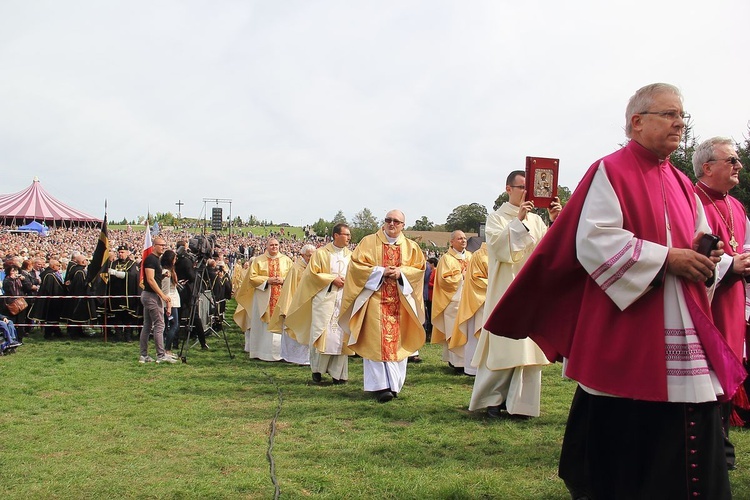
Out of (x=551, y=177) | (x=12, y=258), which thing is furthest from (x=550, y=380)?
(x=12, y=258)

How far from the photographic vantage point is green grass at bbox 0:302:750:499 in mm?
4637

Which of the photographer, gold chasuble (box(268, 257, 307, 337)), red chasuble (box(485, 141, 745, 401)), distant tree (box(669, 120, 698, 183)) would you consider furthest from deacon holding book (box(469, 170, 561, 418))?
distant tree (box(669, 120, 698, 183))

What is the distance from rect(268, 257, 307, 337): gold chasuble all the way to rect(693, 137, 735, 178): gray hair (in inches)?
318

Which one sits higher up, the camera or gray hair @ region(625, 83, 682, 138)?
gray hair @ region(625, 83, 682, 138)

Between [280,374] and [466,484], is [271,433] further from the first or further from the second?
[280,374]

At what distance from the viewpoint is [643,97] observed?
323cm

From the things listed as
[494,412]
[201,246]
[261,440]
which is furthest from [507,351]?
[201,246]

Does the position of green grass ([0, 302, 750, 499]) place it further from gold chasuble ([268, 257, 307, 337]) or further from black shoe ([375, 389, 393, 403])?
gold chasuble ([268, 257, 307, 337])

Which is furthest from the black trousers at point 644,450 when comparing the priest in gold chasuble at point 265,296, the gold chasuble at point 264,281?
the gold chasuble at point 264,281

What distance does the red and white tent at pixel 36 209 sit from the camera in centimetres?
6109

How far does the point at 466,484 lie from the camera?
15.2ft

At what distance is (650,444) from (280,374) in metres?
8.29

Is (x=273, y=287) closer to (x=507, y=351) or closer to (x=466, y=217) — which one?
(x=507, y=351)

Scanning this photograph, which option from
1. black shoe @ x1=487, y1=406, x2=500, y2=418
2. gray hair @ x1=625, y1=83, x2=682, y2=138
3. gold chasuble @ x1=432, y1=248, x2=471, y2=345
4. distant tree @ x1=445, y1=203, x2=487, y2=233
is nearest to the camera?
gray hair @ x1=625, y1=83, x2=682, y2=138
